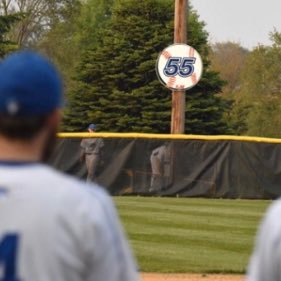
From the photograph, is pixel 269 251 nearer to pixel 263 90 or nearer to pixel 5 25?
pixel 5 25

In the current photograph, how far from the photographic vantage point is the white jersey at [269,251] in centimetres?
340

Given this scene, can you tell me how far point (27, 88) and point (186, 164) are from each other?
2190cm

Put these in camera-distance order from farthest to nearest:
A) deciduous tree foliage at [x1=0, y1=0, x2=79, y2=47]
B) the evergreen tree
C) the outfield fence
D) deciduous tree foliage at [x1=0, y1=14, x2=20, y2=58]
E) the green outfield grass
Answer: deciduous tree foliage at [x1=0, y1=0, x2=79, y2=47] < the evergreen tree < deciduous tree foliage at [x1=0, y1=14, x2=20, y2=58] < the outfield fence < the green outfield grass

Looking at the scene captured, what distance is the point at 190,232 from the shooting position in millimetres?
16656

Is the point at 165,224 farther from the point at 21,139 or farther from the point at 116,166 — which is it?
the point at 21,139

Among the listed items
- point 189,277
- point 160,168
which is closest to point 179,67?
point 160,168

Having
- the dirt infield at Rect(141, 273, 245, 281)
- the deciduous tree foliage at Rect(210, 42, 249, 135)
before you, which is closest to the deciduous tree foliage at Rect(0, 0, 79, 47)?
the deciduous tree foliage at Rect(210, 42, 249, 135)

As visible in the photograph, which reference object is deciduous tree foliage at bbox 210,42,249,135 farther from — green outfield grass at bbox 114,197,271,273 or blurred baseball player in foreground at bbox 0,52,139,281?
blurred baseball player in foreground at bbox 0,52,139,281

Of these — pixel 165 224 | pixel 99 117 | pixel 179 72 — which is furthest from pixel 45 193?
pixel 99 117

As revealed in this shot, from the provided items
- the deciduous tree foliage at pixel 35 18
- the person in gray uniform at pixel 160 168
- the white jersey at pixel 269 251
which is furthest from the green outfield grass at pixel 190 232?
the deciduous tree foliage at pixel 35 18

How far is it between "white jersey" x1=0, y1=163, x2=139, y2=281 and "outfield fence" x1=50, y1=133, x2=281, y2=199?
21612mm

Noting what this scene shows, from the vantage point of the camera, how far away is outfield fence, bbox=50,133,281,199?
24.9m

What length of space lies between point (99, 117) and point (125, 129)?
1576 millimetres

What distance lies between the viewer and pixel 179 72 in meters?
28.0
